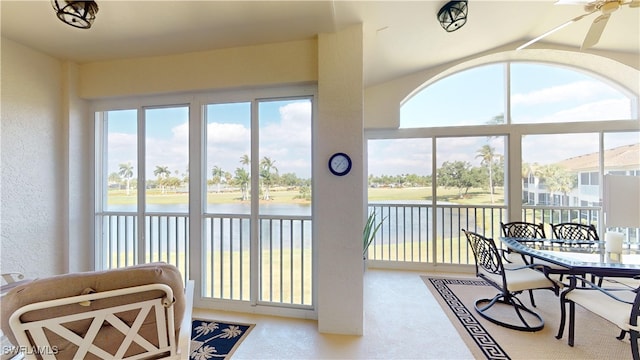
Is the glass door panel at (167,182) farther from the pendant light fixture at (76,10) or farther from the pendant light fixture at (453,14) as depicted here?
the pendant light fixture at (453,14)

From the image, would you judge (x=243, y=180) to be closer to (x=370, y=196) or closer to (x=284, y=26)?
(x=284, y=26)

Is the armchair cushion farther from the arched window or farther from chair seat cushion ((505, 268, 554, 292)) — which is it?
the arched window

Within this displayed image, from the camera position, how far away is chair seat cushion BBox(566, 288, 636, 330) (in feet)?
5.98

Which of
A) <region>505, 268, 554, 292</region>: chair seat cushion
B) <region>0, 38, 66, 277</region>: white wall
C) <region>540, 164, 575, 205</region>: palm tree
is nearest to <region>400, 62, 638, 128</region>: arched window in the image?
<region>540, 164, 575, 205</region>: palm tree

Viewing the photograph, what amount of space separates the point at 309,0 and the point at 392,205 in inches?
125

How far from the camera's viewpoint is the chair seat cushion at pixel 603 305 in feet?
5.98

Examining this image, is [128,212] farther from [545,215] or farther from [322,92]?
[545,215]

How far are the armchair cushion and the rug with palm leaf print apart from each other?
0.97 meters

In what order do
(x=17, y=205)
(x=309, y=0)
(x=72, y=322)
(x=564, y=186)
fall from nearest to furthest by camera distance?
(x=72, y=322) → (x=309, y=0) → (x=17, y=205) → (x=564, y=186)

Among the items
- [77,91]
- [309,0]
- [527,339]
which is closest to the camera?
[309,0]

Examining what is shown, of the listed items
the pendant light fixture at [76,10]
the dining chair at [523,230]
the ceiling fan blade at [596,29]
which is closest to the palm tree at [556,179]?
the dining chair at [523,230]

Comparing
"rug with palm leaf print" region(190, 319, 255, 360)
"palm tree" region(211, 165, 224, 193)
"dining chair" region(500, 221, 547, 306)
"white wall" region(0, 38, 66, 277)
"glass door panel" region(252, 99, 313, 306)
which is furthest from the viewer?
"dining chair" region(500, 221, 547, 306)

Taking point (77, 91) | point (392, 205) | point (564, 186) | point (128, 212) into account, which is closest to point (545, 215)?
point (564, 186)

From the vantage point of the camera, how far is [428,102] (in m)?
4.01
